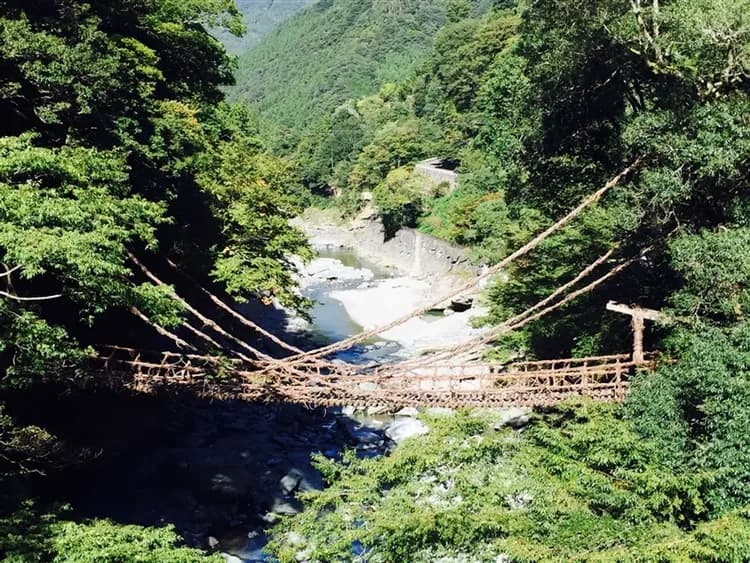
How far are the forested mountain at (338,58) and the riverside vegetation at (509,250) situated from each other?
51.4m

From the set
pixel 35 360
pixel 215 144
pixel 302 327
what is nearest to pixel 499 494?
pixel 35 360

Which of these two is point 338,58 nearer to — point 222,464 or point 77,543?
point 222,464

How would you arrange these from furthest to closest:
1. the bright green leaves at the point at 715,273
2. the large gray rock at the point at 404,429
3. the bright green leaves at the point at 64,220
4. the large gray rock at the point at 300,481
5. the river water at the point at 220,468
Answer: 1. the large gray rock at the point at 404,429
2. the large gray rock at the point at 300,481
3. the river water at the point at 220,468
4. the bright green leaves at the point at 715,273
5. the bright green leaves at the point at 64,220

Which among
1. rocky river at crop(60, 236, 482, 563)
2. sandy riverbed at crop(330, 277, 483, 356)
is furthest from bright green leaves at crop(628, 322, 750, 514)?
sandy riverbed at crop(330, 277, 483, 356)

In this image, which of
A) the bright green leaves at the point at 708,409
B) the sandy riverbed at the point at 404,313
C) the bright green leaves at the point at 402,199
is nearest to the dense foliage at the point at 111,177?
the bright green leaves at the point at 708,409

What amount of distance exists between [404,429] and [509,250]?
5281 mm

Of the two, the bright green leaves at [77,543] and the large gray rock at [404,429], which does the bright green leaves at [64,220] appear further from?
the large gray rock at [404,429]

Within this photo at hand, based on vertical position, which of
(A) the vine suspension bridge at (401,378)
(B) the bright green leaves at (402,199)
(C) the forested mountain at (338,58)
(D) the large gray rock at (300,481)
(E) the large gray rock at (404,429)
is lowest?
(D) the large gray rock at (300,481)

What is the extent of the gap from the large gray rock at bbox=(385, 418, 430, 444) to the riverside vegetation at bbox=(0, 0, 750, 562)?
2.73 metres

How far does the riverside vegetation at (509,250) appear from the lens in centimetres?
579

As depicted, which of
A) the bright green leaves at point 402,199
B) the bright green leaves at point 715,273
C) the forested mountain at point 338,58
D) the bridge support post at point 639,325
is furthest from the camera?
the forested mountain at point 338,58

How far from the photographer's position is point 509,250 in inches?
628

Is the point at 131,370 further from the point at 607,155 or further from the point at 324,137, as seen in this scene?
the point at 324,137

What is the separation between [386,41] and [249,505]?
8185cm
